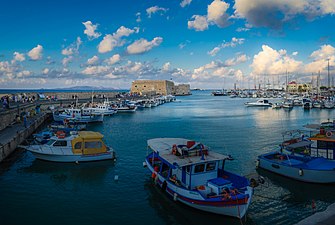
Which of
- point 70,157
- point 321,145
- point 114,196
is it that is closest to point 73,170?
point 70,157

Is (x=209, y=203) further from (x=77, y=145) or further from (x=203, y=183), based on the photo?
(x=77, y=145)

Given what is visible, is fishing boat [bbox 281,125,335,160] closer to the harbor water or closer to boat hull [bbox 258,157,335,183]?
boat hull [bbox 258,157,335,183]

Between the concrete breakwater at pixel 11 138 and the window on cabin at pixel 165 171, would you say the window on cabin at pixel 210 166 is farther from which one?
the concrete breakwater at pixel 11 138

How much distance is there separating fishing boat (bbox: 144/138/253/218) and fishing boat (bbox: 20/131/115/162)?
28.3 ft

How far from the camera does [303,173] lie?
1922 centimetres

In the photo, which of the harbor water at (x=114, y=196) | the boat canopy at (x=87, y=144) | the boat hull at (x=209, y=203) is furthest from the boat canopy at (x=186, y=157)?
the boat canopy at (x=87, y=144)

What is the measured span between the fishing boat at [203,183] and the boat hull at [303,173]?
6204mm

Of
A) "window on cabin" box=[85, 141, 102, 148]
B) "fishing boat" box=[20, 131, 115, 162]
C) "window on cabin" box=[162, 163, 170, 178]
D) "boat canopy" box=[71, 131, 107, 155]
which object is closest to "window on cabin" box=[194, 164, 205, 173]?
"window on cabin" box=[162, 163, 170, 178]

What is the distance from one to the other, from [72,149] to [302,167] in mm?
17976

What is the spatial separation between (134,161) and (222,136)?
17.2m

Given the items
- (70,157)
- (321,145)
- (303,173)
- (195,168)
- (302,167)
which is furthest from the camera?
(70,157)

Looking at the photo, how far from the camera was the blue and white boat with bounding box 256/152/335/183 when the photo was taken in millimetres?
18594

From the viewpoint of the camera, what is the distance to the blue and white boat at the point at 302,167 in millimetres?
18594

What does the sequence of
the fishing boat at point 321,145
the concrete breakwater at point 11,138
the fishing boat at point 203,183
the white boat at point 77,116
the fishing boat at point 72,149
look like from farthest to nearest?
the white boat at point 77,116
the concrete breakwater at point 11,138
the fishing boat at point 72,149
the fishing boat at point 321,145
the fishing boat at point 203,183
